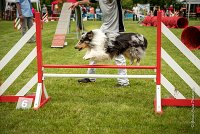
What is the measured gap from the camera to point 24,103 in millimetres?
4770

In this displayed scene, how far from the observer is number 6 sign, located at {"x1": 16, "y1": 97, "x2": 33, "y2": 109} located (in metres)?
4.71

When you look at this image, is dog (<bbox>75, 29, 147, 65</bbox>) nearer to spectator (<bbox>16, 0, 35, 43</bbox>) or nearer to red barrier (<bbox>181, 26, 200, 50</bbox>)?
red barrier (<bbox>181, 26, 200, 50</bbox>)

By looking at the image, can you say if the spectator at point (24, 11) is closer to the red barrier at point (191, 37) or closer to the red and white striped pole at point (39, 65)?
the red barrier at point (191, 37)

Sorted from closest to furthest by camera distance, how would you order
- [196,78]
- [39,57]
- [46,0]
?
[39,57] → [196,78] → [46,0]

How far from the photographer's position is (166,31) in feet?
15.2

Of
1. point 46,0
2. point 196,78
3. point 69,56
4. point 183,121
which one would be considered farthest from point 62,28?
point 46,0

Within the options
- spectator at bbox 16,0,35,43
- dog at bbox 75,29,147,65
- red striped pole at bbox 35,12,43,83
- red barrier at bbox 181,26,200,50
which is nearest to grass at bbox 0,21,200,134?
red striped pole at bbox 35,12,43,83

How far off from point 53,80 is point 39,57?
5.63ft

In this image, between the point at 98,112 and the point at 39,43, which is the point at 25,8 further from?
the point at 98,112

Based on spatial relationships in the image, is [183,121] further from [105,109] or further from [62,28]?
[62,28]

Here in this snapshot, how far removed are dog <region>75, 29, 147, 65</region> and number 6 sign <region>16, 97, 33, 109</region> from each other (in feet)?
3.22

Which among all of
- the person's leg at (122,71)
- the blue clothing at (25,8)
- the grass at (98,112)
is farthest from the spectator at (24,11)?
the person's leg at (122,71)

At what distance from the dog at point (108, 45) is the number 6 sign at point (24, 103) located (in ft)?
3.22

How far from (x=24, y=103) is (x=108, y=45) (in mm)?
1411
